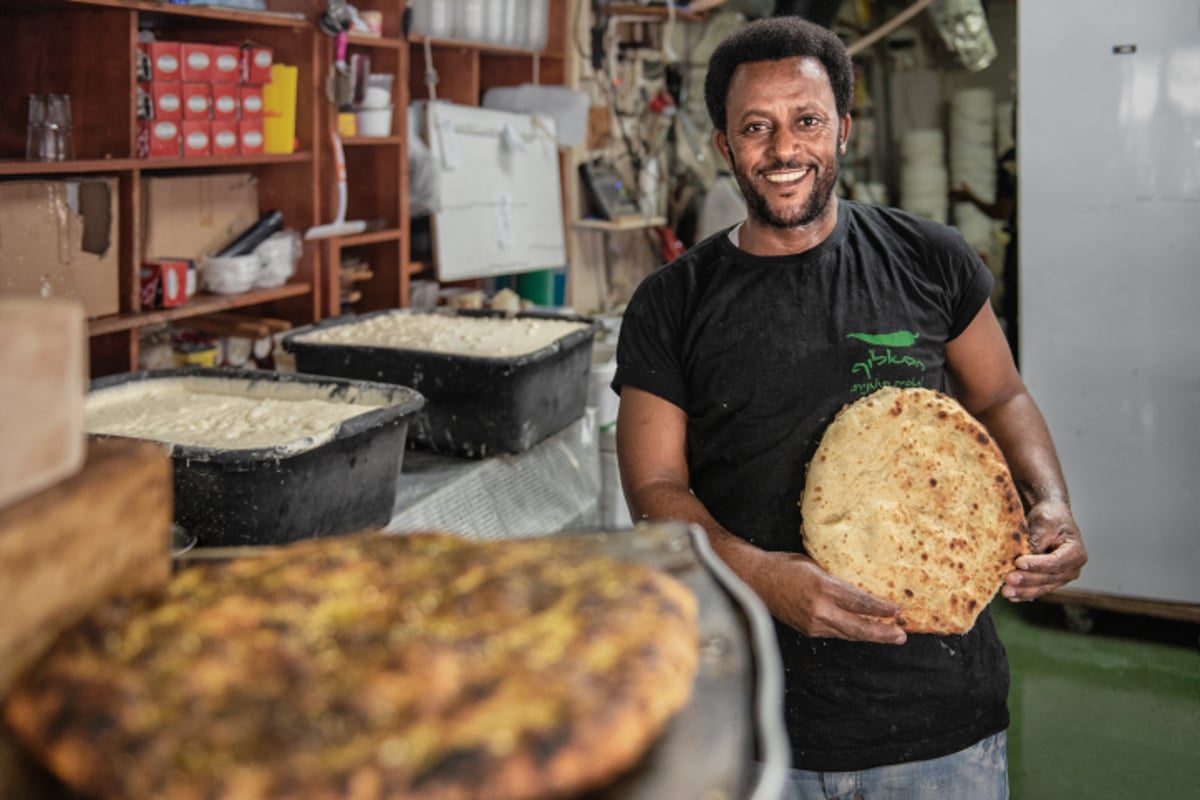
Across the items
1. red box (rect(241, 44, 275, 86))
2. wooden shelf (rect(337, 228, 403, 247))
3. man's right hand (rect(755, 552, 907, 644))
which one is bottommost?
man's right hand (rect(755, 552, 907, 644))

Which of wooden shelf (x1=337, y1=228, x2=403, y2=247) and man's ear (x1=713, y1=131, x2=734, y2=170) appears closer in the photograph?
man's ear (x1=713, y1=131, x2=734, y2=170)

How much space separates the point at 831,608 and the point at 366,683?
1.04 metres

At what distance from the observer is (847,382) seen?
6.08 ft

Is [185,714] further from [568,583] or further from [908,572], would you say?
[908,572]

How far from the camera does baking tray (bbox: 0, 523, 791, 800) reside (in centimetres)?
67

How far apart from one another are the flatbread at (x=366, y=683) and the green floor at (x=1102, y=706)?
112 inches

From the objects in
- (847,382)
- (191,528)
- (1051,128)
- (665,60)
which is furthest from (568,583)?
(665,60)

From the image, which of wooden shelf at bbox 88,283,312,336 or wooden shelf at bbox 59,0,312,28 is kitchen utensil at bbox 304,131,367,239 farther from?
wooden shelf at bbox 59,0,312,28

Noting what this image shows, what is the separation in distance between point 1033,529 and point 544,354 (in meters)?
1.37

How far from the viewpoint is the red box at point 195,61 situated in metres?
3.07

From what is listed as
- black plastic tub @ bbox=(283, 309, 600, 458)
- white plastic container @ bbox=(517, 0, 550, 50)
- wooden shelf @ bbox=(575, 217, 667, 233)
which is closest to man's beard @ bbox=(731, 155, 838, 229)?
black plastic tub @ bbox=(283, 309, 600, 458)

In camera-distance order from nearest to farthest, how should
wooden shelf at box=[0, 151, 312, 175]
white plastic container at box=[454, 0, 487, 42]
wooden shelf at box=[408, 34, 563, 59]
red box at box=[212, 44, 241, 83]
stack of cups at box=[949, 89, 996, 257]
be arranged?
1. wooden shelf at box=[0, 151, 312, 175]
2. red box at box=[212, 44, 241, 83]
3. wooden shelf at box=[408, 34, 563, 59]
4. white plastic container at box=[454, 0, 487, 42]
5. stack of cups at box=[949, 89, 996, 257]

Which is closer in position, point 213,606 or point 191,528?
point 213,606

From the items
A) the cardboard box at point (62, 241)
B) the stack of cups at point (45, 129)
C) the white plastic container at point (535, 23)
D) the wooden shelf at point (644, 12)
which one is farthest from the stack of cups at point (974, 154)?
the stack of cups at point (45, 129)
